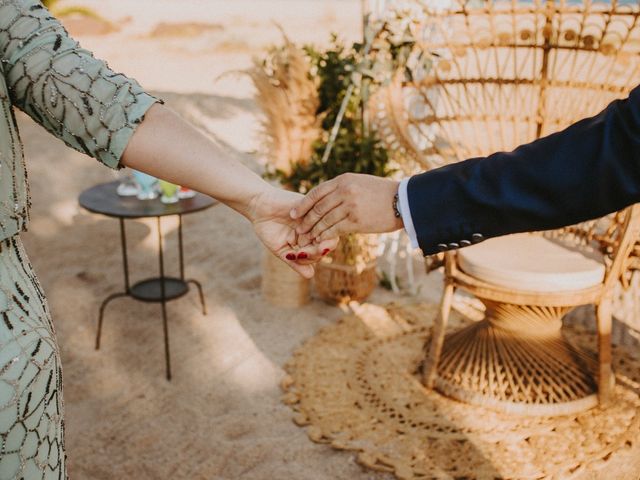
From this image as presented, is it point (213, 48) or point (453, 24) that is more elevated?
point (453, 24)

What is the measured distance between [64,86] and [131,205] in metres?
2.27

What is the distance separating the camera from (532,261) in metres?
2.75

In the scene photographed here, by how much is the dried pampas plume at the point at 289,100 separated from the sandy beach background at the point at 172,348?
321mm

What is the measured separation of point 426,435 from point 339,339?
0.95 metres

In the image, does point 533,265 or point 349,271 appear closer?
point 533,265

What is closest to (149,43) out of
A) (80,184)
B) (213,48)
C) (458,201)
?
(213,48)

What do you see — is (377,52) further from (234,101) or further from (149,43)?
(149,43)

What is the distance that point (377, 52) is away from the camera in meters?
3.48

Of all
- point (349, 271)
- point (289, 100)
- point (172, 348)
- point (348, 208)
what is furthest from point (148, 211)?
point (348, 208)

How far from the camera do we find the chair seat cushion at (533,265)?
8.53 feet

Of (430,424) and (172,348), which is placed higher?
(430,424)

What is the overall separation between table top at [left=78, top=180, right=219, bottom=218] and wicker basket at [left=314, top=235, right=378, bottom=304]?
897 millimetres

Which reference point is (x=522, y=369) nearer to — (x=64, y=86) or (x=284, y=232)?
(x=284, y=232)

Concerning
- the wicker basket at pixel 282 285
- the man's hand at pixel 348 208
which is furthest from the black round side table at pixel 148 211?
the man's hand at pixel 348 208
